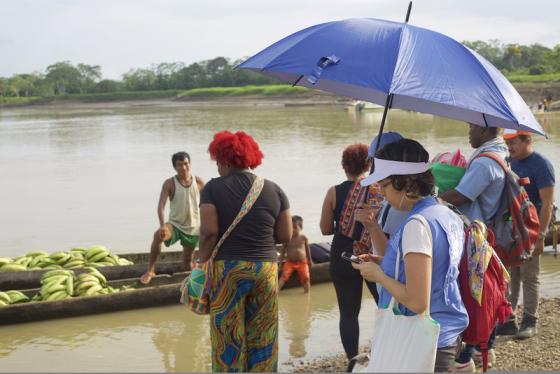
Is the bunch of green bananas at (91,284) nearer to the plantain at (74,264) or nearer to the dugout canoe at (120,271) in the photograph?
the dugout canoe at (120,271)

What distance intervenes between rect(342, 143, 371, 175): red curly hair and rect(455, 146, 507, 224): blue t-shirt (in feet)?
2.13

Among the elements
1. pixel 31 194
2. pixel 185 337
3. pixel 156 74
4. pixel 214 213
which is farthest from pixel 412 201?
pixel 156 74

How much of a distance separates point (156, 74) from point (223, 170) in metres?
134

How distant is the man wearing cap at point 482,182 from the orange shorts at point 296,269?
155 inches

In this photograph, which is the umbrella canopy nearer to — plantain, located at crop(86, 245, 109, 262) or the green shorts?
the green shorts

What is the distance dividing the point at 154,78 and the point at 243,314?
125900 millimetres

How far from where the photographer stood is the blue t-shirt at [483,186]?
16.1 ft

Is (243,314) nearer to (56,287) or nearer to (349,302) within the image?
(349,302)

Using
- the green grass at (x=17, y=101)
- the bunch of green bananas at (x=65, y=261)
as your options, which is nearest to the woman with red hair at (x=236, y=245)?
the bunch of green bananas at (x=65, y=261)

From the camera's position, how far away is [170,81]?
388 feet

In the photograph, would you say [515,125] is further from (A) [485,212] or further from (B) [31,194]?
(B) [31,194]

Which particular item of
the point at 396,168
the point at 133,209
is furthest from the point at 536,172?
the point at 133,209

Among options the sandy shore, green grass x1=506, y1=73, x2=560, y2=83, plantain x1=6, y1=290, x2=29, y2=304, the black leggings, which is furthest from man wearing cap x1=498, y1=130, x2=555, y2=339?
green grass x1=506, y1=73, x2=560, y2=83

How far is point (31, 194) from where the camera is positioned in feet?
63.7
